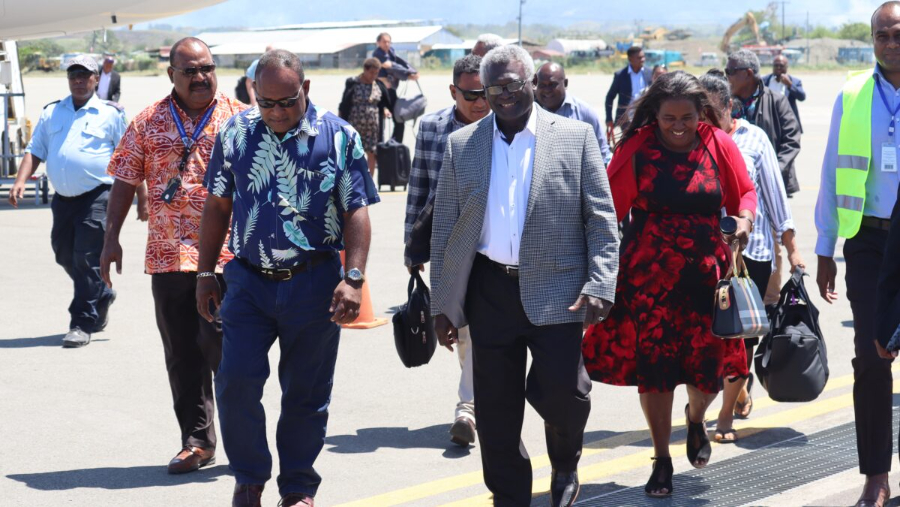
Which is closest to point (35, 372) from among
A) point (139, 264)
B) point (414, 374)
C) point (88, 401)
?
point (88, 401)

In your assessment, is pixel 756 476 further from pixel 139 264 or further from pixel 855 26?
pixel 855 26

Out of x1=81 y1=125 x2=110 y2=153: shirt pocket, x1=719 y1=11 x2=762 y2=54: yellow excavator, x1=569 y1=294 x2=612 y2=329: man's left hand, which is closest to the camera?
x1=569 y1=294 x2=612 y2=329: man's left hand

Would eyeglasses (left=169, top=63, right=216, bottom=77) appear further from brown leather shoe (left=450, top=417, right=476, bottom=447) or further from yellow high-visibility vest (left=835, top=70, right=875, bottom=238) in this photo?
yellow high-visibility vest (left=835, top=70, right=875, bottom=238)

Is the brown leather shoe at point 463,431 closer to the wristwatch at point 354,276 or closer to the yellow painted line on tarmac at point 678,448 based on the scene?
the yellow painted line on tarmac at point 678,448

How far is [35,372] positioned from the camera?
8086mm

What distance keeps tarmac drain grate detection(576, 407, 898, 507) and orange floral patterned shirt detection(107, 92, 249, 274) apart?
2141 millimetres

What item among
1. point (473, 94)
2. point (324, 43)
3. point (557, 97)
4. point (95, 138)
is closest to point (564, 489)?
point (473, 94)

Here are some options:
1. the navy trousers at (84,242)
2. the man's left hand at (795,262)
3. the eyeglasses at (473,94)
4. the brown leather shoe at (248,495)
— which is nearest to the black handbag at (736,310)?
the man's left hand at (795,262)

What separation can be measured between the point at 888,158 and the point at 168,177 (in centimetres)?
317

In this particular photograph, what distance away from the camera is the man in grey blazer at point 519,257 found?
4863mm

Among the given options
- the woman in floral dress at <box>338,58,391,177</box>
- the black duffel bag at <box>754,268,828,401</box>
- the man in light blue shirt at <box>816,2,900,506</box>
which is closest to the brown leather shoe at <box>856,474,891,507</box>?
the man in light blue shirt at <box>816,2,900,506</box>

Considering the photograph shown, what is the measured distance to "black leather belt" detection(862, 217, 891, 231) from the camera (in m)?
5.33

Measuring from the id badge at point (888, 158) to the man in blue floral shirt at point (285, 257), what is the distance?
6.97 ft

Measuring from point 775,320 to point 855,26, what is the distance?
188324 millimetres
